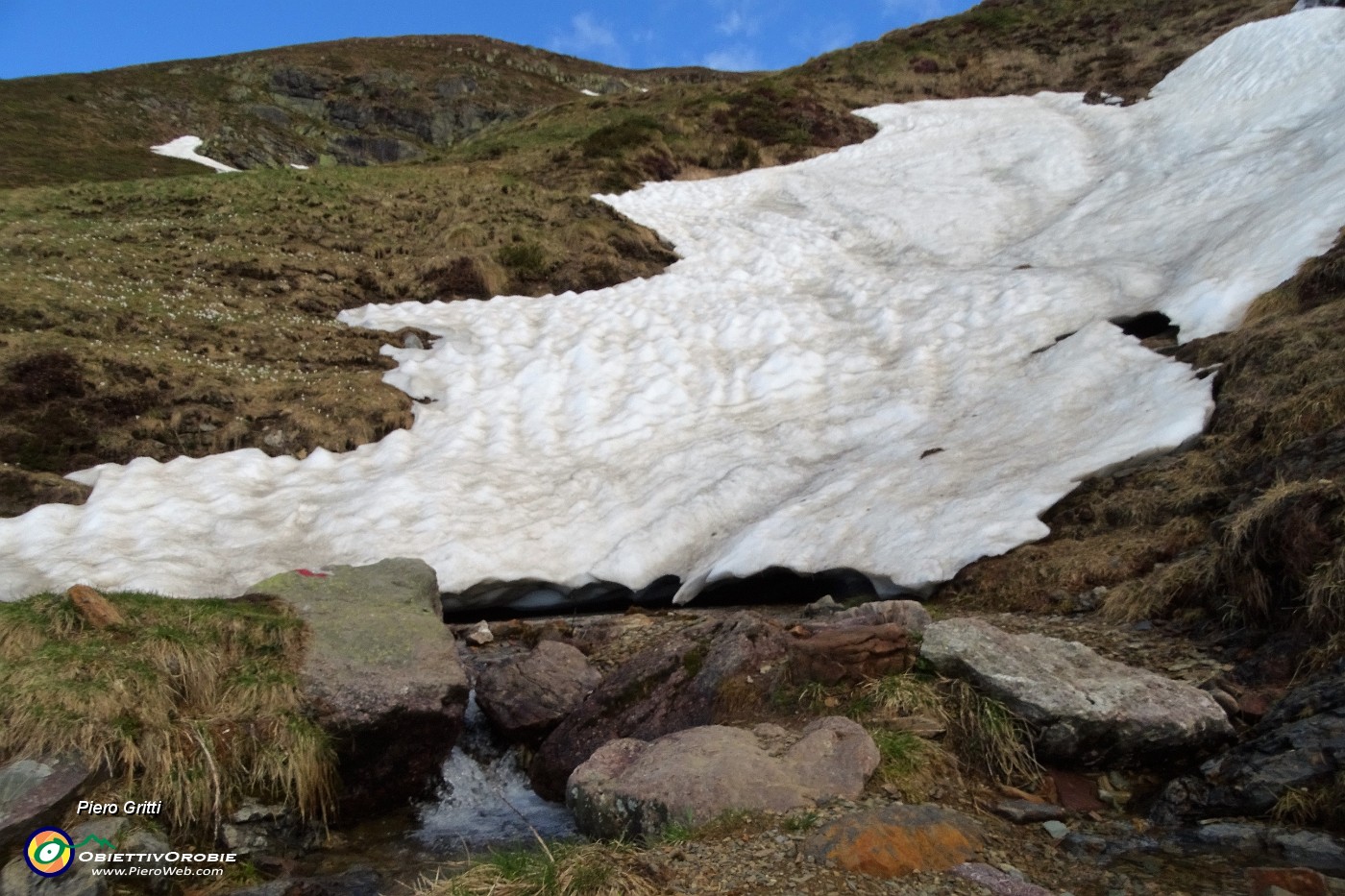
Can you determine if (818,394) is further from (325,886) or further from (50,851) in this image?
(50,851)

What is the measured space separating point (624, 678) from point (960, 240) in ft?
61.6

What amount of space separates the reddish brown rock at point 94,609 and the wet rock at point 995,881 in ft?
25.2

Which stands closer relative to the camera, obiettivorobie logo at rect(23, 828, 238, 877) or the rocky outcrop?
obiettivorobie logo at rect(23, 828, 238, 877)

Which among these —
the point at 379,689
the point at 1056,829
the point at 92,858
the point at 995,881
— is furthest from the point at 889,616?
the point at 92,858

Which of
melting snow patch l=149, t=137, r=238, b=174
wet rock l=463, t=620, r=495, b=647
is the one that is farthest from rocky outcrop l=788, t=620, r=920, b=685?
Answer: melting snow patch l=149, t=137, r=238, b=174

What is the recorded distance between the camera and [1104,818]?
5570 mm

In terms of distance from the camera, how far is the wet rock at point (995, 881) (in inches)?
177

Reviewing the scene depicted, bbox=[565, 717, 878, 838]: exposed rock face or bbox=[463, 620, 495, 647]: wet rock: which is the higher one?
bbox=[463, 620, 495, 647]: wet rock

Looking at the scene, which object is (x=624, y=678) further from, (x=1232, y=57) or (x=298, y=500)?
(x=1232, y=57)

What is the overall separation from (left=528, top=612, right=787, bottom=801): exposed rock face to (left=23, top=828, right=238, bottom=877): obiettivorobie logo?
2.97 metres

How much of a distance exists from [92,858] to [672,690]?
469 centimetres

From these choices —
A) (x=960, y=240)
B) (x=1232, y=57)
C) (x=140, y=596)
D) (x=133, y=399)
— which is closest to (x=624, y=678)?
(x=140, y=596)

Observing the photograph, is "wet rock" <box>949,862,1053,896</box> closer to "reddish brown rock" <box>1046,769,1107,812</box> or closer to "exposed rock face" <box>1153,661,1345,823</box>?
"reddish brown rock" <box>1046,769,1107,812</box>

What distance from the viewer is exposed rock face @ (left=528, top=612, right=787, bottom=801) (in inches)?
294
